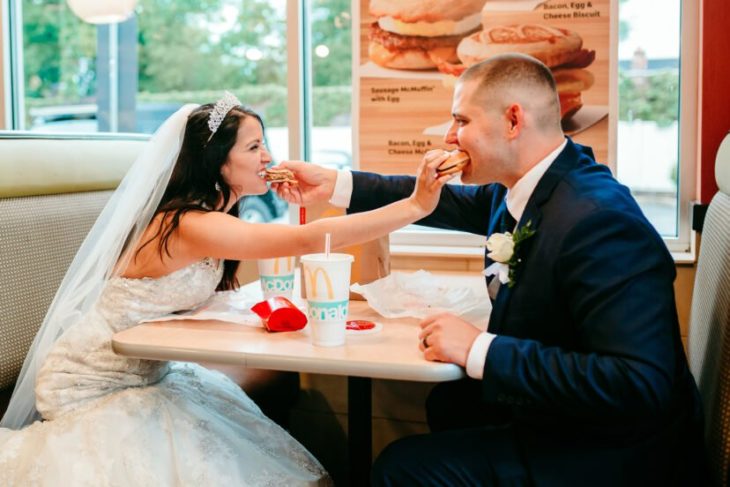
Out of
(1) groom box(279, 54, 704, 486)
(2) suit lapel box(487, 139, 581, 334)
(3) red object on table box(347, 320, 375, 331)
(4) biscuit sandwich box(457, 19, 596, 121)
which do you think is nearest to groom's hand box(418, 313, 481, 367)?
(1) groom box(279, 54, 704, 486)

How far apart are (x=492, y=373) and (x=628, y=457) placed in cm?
37

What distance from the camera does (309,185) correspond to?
248cm

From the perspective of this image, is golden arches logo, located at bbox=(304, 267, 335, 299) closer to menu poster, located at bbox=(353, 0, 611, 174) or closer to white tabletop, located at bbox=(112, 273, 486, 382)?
white tabletop, located at bbox=(112, 273, 486, 382)

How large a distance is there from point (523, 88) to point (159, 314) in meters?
1.14

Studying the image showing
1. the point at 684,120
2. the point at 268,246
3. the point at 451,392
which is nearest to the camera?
the point at 268,246

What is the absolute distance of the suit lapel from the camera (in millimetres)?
1767

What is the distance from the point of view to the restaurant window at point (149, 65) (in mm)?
3518

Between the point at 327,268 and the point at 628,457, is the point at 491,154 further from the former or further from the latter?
the point at 628,457

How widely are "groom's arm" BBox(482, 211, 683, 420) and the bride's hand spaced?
18.2 inches

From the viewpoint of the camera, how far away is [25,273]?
97.3 inches

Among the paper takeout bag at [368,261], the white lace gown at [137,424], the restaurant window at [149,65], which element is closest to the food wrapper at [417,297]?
the paper takeout bag at [368,261]

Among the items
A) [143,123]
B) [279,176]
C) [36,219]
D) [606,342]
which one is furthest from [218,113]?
[143,123]

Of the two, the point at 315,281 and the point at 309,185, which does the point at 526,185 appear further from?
the point at 309,185

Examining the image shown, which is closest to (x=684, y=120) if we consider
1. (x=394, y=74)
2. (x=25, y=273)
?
(x=394, y=74)
